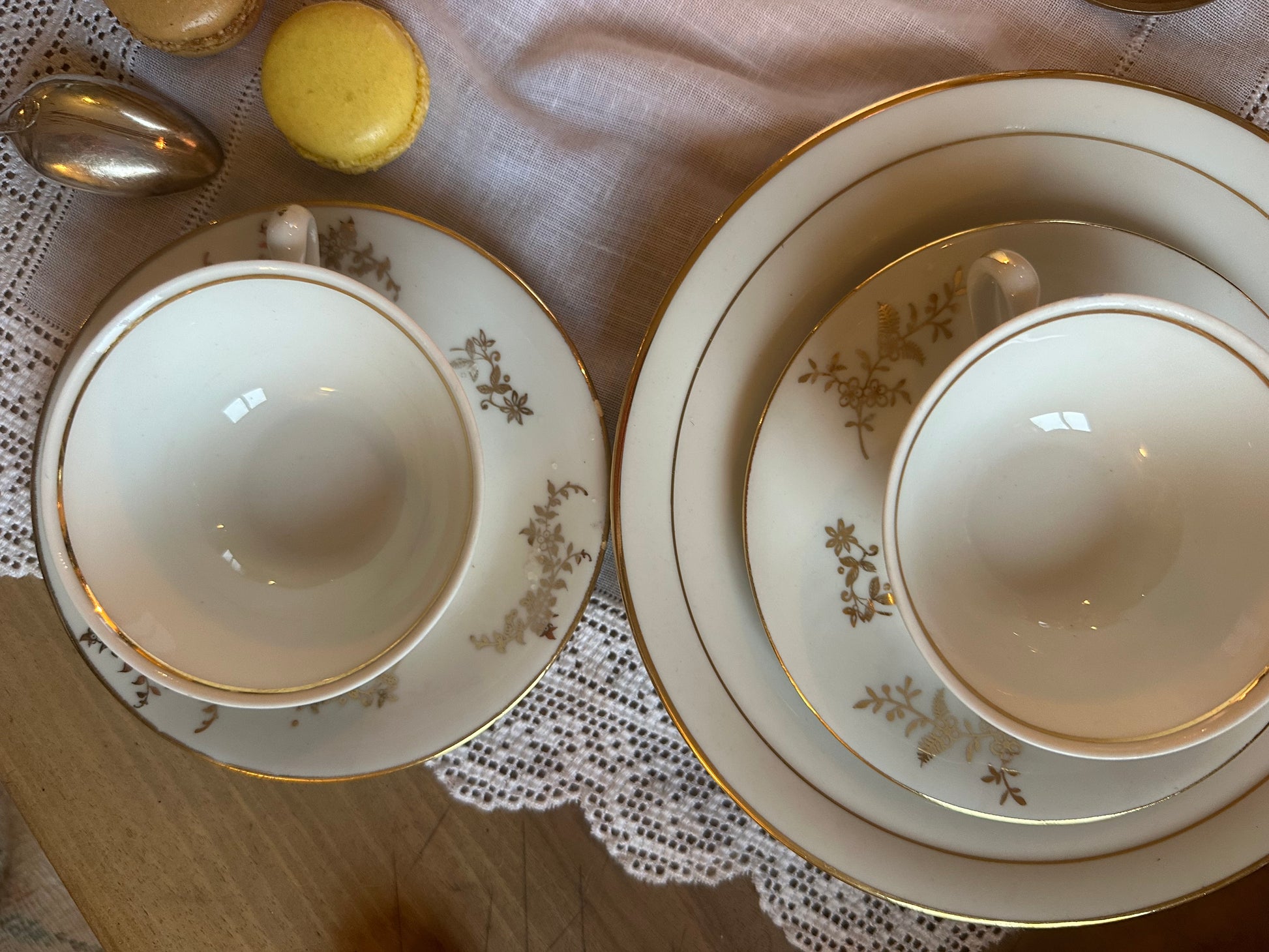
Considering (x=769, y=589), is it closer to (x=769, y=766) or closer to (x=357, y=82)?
(x=769, y=766)

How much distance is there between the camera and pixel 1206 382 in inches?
19.6

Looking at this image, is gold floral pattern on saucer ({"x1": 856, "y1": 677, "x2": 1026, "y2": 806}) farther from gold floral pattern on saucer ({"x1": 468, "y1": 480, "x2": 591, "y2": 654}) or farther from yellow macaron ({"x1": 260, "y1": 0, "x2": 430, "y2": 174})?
yellow macaron ({"x1": 260, "y1": 0, "x2": 430, "y2": 174})

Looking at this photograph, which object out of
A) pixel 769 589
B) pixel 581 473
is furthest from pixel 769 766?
pixel 581 473

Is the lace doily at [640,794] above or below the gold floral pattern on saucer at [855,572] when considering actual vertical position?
below

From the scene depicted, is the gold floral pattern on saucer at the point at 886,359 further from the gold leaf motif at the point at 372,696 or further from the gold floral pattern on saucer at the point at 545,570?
the gold leaf motif at the point at 372,696

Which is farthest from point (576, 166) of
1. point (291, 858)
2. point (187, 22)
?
point (291, 858)

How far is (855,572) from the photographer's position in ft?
1.77

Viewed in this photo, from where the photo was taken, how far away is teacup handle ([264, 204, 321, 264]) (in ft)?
1.71

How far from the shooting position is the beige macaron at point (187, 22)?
1.86 ft

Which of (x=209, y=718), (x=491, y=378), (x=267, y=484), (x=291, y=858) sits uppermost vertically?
(x=491, y=378)

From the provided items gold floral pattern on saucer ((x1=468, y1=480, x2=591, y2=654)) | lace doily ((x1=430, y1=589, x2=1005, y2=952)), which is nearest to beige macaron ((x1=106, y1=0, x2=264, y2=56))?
gold floral pattern on saucer ((x1=468, y1=480, x2=591, y2=654))

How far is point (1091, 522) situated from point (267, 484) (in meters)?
0.55

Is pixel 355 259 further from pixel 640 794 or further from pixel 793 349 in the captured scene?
pixel 640 794

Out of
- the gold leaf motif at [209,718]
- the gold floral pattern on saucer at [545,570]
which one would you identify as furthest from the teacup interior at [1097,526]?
the gold leaf motif at [209,718]
